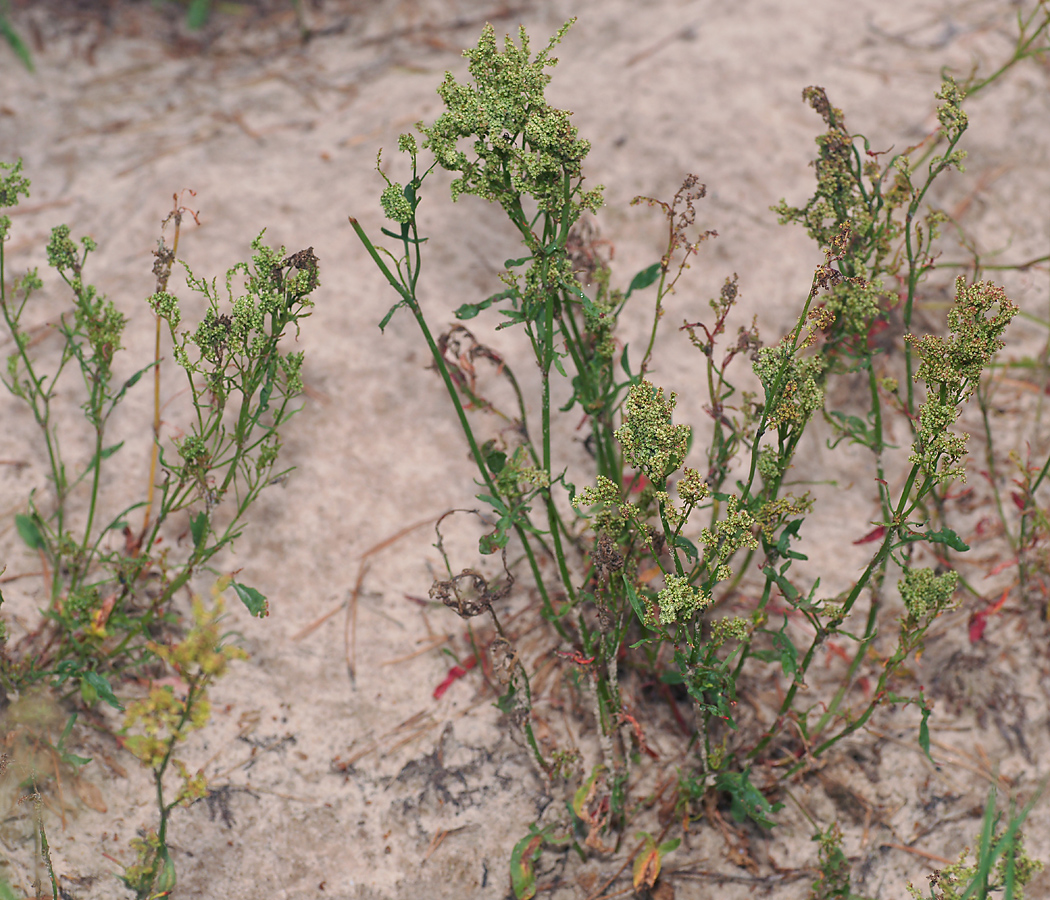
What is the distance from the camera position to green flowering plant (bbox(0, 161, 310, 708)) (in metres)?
1.90

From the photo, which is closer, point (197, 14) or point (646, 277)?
point (646, 277)

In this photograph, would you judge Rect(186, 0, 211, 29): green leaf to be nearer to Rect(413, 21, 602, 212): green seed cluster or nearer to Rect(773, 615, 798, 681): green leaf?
Rect(413, 21, 602, 212): green seed cluster

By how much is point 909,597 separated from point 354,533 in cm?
161

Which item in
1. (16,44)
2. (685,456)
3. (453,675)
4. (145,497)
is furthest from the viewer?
(16,44)

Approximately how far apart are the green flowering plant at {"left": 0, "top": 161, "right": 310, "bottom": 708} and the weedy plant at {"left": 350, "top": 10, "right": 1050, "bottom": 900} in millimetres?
343

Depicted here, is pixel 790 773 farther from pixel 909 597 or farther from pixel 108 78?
pixel 108 78

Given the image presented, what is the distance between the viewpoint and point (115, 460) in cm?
276

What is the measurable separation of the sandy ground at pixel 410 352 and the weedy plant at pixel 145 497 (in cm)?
11

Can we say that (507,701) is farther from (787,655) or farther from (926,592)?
(926,592)

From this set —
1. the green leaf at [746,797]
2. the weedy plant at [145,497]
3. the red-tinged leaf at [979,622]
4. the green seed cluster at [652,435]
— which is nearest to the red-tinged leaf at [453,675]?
the weedy plant at [145,497]

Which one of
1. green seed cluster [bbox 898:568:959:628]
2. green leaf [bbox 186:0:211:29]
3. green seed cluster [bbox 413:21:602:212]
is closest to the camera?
green seed cluster [bbox 413:21:602:212]

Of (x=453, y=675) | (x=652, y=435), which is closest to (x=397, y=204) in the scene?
(x=652, y=435)

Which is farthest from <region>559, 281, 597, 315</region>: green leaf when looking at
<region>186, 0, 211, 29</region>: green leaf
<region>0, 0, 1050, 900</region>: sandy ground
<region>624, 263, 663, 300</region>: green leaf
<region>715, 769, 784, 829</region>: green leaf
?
<region>186, 0, 211, 29</region>: green leaf

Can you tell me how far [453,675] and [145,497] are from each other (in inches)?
44.1
